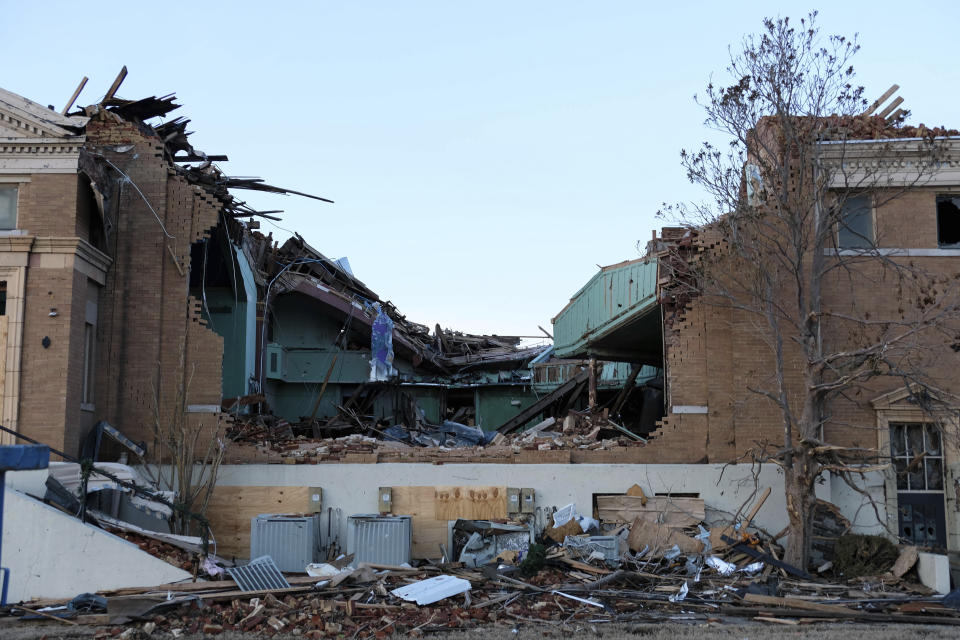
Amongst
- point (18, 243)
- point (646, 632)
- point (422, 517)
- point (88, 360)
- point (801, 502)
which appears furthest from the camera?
point (88, 360)

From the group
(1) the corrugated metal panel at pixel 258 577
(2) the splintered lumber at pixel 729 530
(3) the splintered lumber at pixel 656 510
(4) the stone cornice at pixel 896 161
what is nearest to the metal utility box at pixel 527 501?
(3) the splintered lumber at pixel 656 510

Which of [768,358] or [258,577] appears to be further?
[768,358]

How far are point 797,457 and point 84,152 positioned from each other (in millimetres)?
13959

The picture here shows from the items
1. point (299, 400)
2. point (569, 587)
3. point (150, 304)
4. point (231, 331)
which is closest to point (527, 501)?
point (569, 587)

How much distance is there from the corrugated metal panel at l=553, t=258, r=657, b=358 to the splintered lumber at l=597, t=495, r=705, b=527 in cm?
397

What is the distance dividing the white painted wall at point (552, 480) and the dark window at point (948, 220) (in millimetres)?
5105

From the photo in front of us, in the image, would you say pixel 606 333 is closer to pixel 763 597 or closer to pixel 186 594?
pixel 763 597

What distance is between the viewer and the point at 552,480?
17.2m

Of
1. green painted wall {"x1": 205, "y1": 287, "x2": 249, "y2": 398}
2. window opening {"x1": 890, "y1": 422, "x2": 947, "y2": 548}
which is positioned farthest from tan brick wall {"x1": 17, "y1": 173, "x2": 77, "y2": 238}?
window opening {"x1": 890, "y1": 422, "x2": 947, "y2": 548}

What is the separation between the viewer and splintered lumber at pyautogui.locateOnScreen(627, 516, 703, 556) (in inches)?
646

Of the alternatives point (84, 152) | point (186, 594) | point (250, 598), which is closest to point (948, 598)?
point (250, 598)

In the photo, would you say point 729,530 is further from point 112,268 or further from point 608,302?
point 112,268

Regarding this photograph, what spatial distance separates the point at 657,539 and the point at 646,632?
5.52m

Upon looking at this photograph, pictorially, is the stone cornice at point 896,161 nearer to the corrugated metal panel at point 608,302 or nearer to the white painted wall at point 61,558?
the corrugated metal panel at point 608,302
